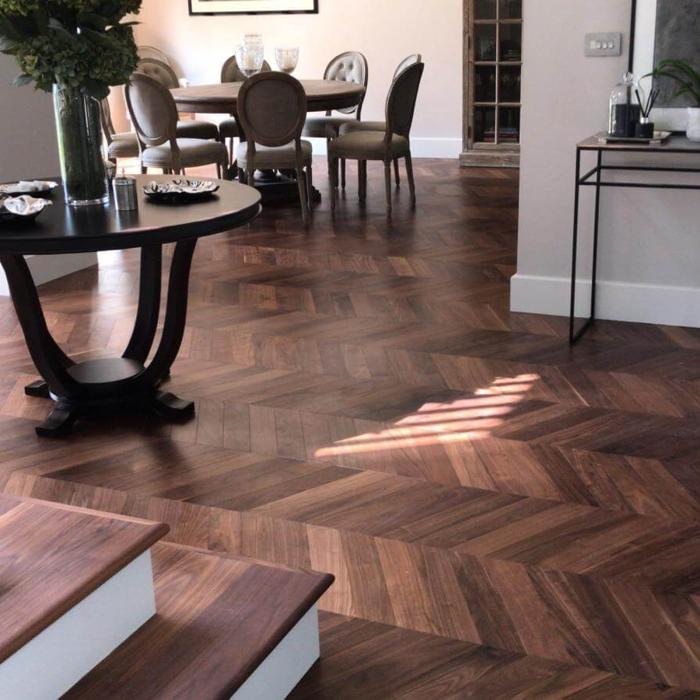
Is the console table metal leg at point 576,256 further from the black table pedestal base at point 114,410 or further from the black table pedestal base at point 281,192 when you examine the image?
the black table pedestal base at point 281,192

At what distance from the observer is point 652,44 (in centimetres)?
426

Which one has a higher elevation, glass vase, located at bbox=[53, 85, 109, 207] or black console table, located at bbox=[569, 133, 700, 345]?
glass vase, located at bbox=[53, 85, 109, 207]

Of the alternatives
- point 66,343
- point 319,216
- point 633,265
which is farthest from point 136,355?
point 319,216

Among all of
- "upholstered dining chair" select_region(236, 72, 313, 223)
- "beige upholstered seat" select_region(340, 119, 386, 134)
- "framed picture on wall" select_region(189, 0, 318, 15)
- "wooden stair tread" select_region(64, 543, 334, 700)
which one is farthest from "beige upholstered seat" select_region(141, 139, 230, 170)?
"wooden stair tread" select_region(64, 543, 334, 700)

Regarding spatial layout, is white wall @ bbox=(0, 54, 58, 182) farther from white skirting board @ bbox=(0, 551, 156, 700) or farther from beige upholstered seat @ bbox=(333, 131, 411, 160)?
white skirting board @ bbox=(0, 551, 156, 700)

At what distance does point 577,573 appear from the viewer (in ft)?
8.65

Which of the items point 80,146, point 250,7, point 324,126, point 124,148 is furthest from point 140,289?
point 250,7

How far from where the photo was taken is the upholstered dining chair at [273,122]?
6.53 m

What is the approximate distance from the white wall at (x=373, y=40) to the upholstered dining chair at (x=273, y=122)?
2.71 meters

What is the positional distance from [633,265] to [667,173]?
44 cm

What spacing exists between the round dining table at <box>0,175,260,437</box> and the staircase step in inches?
37.4

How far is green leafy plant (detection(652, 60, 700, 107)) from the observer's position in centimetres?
417

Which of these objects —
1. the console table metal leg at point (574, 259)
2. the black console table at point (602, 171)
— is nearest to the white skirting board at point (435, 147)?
the black console table at point (602, 171)

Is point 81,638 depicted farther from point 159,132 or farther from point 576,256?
point 159,132
